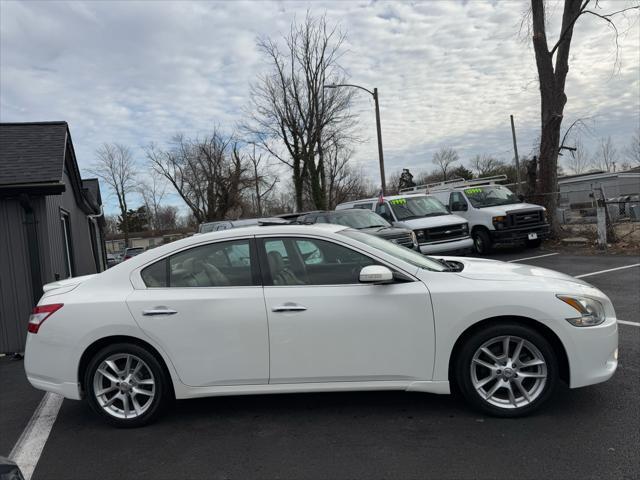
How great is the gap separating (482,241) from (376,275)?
38.0 feet

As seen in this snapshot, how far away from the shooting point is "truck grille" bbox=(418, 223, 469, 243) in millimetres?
12859

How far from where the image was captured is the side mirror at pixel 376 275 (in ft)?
11.9

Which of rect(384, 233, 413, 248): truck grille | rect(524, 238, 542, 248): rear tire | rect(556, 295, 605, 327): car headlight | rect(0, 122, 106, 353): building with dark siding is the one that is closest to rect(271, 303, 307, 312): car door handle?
rect(556, 295, 605, 327): car headlight

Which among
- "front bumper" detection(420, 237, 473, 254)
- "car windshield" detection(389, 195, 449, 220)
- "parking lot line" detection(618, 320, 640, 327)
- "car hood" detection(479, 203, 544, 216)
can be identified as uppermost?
"car windshield" detection(389, 195, 449, 220)

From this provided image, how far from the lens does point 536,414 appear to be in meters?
3.68

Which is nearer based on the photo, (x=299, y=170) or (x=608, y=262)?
(x=608, y=262)

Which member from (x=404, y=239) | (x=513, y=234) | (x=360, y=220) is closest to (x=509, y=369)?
(x=404, y=239)

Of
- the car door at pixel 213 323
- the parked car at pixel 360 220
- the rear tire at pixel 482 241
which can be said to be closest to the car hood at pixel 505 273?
the car door at pixel 213 323

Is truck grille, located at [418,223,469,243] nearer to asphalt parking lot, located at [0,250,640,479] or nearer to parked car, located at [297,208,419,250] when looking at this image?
parked car, located at [297,208,419,250]

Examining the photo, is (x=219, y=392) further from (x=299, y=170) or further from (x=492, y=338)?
(x=299, y=170)

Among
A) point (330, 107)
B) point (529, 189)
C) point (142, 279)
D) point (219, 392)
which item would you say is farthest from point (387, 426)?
point (330, 107)

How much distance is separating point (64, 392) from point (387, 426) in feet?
8.43

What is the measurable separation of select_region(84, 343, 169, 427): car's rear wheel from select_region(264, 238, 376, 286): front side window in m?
1.23

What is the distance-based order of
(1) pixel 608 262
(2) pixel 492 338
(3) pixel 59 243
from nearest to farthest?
(2) pixel 492 338 < (3) pixel 59 243 < (1) pixel 608 262
